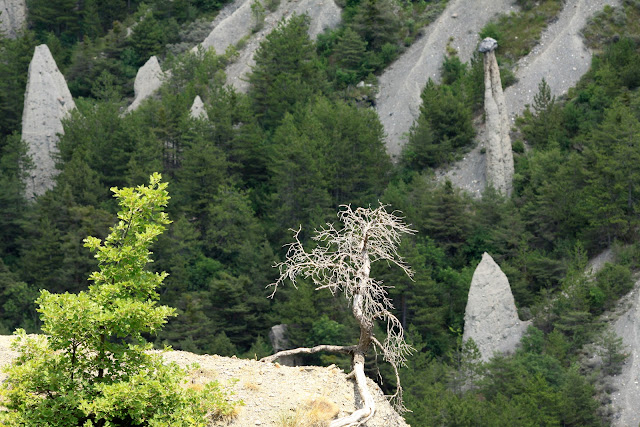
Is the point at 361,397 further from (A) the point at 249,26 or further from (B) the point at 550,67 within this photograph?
(A) the point at 249,26

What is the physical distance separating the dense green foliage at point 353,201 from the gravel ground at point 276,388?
27194 mm

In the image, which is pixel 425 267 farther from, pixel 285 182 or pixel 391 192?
pixel 285 182

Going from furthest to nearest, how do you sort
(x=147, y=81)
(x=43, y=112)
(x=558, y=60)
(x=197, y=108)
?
(x=147, y=81), (x=43, y=112), (x=197, y=108), (x=558, y=60)

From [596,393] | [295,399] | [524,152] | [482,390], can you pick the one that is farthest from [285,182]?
[295,399]

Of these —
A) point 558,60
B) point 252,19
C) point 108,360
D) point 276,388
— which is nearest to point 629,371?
point 558,60

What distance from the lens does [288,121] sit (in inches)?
2886

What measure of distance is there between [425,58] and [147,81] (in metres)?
22.7

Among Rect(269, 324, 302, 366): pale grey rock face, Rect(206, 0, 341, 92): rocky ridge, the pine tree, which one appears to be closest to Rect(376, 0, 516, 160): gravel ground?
the pine tree

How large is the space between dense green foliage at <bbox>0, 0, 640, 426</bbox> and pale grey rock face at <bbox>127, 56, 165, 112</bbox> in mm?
1886

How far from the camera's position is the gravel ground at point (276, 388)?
67.6 ft

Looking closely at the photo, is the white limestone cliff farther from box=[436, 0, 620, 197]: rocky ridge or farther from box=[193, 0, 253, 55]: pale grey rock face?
box=[193, 0, 253, 55]: pale grey rock face

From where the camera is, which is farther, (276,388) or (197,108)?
(197,108)

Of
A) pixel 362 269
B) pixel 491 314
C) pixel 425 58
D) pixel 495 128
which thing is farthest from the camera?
pixel 425 58

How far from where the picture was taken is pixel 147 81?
8744cm
